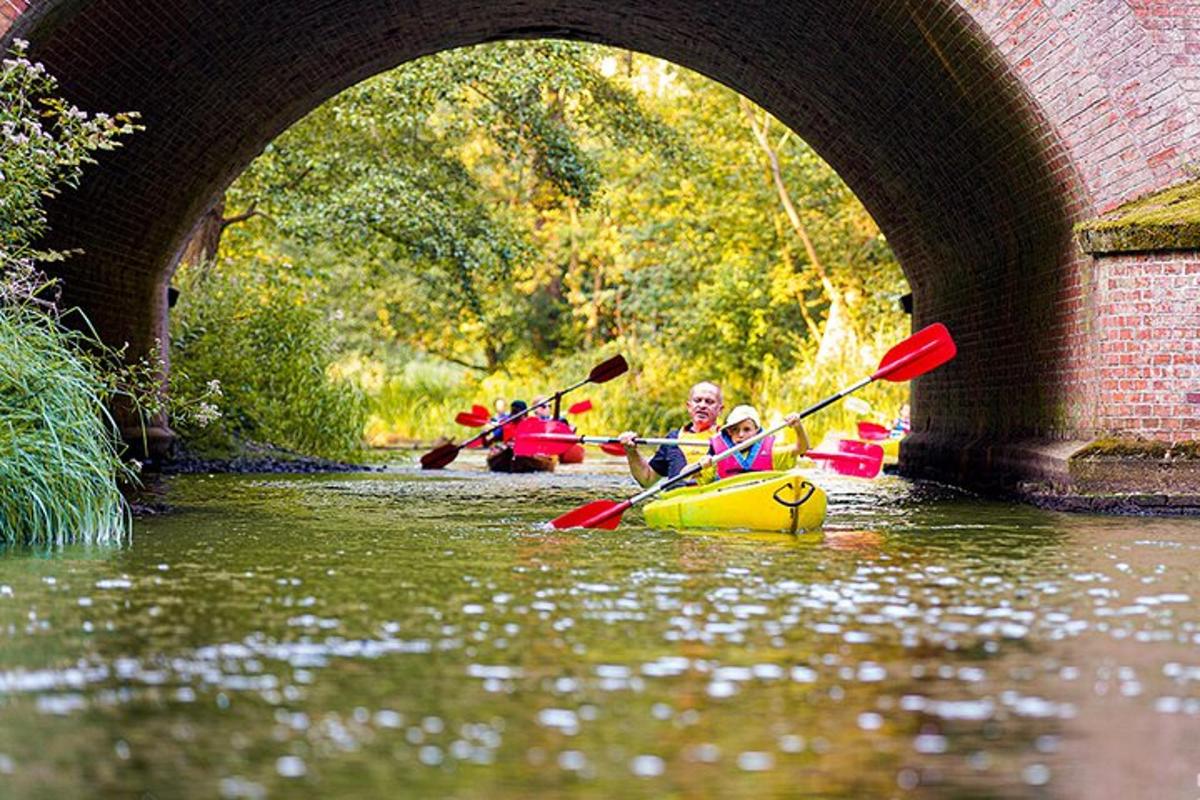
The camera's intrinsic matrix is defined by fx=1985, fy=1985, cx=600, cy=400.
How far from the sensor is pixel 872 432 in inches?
887

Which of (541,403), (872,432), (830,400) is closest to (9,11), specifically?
(830,400)

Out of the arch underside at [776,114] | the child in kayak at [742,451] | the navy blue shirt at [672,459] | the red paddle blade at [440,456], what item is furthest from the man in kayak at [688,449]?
the red paddle blade at [440,456]

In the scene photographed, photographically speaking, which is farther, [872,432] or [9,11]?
[872,432]

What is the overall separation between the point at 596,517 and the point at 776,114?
7608 mm

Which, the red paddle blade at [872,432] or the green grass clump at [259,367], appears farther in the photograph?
the red paddle blade at [872,432]

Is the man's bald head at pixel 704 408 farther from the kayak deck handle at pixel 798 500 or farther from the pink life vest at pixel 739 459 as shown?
the kayak deck handle at pixel 798 500

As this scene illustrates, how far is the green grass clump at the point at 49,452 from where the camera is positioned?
8.93 m

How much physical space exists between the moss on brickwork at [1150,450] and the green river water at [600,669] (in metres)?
2.23

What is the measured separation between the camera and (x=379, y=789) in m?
3.78

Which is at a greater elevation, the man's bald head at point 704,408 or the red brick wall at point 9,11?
the red brick wall at point 9,11

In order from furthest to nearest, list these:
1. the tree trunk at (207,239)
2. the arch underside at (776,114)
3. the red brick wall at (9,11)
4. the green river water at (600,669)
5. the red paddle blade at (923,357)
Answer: the tree trunk at (207,239), the arch underside at (776,114), the red paddle blade at (923,357), the red brick wall at (9,11), the green river water at (600,669)

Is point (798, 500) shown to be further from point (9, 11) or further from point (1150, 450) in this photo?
point (9, 11)

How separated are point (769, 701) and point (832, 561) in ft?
12.7

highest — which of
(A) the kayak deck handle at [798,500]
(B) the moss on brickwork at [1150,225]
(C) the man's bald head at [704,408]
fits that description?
(B) the moss on brickwork at [1150,225]
